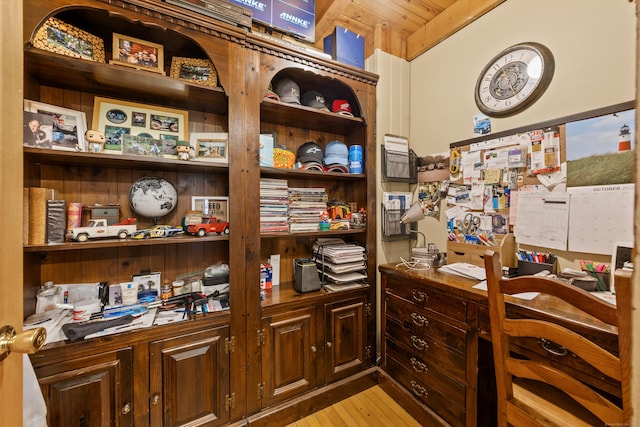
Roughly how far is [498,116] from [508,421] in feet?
5.35

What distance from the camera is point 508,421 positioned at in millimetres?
986

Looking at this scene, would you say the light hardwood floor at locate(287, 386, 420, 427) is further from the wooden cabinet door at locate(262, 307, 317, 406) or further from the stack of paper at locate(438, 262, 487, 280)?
the stack of paper at locate(438, 262, 487, 280)

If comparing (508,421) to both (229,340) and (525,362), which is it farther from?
(229,340)

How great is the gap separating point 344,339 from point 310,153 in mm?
1330

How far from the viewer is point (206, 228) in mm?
1417

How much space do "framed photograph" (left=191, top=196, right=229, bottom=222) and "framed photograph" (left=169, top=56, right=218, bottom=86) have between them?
67cm

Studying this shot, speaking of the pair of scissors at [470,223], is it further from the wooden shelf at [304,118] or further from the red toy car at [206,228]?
the red toy car at [206,228]

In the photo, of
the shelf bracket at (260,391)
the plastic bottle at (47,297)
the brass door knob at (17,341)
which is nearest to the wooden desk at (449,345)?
the shelf bracket at (260,391)

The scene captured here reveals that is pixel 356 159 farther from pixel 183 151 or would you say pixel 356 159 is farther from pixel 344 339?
pixel 344 339

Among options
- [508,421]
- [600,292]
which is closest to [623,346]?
[508,421]

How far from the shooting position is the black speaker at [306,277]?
1.70 m

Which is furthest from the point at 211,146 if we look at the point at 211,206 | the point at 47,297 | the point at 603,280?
the point at 603,280

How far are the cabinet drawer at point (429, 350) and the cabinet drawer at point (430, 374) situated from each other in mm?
26

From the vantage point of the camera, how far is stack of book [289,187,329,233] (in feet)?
5.63
